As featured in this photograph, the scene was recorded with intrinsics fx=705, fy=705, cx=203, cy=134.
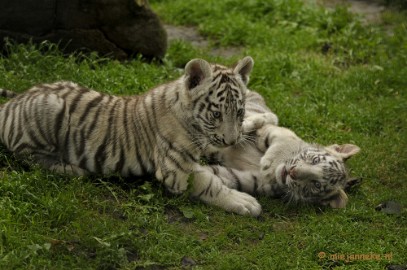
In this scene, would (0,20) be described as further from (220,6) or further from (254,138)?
(220,6)

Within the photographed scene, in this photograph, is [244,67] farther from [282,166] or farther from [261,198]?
[261,198]

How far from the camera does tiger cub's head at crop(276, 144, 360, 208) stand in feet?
20.9

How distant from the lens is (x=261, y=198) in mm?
6551

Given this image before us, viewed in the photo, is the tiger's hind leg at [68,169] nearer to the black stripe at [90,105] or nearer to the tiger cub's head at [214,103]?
the black stripe at [90,105]

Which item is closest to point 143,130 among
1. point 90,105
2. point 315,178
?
point 90,105

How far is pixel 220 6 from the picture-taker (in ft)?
37.1

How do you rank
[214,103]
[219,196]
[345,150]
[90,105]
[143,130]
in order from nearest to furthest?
1. [214,103]
2. [219,196]
3. [143,130]
4. [90,105]
5. [345,150]

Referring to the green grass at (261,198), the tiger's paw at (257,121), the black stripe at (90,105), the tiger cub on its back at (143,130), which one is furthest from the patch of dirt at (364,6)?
the black stripe at (90,105)

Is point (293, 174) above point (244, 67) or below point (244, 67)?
below

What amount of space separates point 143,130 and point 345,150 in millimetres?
2036

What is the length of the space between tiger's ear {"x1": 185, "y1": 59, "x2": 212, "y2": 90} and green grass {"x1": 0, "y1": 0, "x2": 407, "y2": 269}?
98 centimetres

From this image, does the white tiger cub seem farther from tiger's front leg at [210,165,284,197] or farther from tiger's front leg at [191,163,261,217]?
tiger's front leg at [191,163,261,217]

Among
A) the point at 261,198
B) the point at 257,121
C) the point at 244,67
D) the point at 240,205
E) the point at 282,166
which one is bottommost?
the point at 261,198

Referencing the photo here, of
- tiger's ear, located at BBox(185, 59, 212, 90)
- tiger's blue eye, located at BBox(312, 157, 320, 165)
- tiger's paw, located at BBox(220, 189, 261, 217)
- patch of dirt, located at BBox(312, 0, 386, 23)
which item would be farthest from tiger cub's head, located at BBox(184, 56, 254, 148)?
patch of dirt, located at BBox(312, 0, 386, 23)
